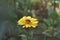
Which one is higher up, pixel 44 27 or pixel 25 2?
pixel 25 2

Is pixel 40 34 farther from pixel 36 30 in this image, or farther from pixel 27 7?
pixel 27 7

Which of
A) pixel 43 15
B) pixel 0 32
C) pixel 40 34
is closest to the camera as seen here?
pixel 0 32

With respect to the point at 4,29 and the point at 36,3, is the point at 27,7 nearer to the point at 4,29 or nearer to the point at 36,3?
the point at 36,3

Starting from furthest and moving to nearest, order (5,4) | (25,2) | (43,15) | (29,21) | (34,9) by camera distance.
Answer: (34,9) < (43,15) < (25,2) < (5,4) < (29,21)

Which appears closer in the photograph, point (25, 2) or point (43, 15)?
point (25, 2)

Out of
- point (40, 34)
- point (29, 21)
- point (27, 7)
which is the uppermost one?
point (27, 7)

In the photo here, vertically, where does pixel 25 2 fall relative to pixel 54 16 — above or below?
above

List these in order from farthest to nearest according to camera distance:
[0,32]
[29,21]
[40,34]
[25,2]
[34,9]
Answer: [34,9], [25,2], [40,34], [0,32], [29,21]

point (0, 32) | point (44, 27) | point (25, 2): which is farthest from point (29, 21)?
point (25, 2)

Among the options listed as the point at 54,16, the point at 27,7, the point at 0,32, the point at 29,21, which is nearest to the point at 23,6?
the point at 27,7
